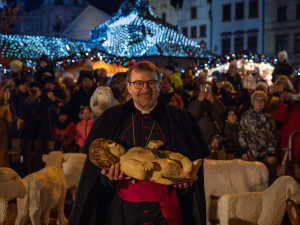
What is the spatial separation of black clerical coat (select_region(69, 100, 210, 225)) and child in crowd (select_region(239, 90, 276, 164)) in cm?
391

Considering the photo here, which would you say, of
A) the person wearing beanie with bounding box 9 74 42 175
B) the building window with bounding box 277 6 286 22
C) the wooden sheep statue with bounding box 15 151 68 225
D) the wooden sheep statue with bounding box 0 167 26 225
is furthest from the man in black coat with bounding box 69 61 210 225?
the building window with bounding box 277 6 286 22

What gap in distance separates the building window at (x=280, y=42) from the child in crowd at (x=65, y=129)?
41645 mm

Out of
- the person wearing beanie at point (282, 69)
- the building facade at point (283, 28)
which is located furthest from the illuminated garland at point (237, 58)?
the building facade at point (283, 28)

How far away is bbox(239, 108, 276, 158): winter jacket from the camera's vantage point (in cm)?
750

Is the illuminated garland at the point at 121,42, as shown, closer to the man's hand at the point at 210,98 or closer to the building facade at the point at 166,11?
the man's hand at the point at 210,98

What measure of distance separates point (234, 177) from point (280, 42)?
43761 millimetres

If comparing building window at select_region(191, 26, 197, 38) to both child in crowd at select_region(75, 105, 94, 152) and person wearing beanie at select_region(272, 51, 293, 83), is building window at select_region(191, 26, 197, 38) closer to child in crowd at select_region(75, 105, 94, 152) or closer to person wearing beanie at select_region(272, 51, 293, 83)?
person wearing beanie at select_region(272, 51, 293, 83)

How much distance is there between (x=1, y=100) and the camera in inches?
315

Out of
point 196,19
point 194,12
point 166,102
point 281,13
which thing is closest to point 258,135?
point 166,102

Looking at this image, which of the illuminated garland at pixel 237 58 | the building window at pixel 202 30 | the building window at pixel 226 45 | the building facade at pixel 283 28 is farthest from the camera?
the building window at pixel 202 30

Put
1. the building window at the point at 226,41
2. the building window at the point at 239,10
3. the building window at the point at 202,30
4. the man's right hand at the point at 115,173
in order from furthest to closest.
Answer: the building window at the point at 202,30, the building window at the point at 226,41, the building window at the point at 239,10, the man's right hand at the point at 115,173

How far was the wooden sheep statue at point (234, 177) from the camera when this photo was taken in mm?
6176

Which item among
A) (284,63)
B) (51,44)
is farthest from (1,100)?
(51,44)

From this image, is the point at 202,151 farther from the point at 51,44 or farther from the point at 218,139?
the point at 51,44
